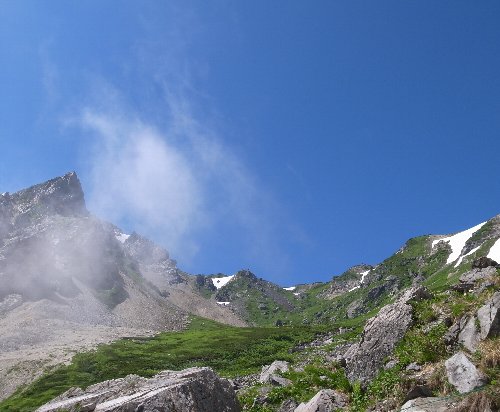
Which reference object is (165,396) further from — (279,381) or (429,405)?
(429,405)

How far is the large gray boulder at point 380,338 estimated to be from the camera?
22381mm

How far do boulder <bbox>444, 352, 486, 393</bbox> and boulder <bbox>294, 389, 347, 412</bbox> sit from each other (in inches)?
200

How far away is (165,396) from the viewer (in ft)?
62.6

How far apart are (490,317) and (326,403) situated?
27.6 feet

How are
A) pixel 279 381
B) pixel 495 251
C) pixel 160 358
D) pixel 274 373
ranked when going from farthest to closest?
pixel 495 251 < pixel 160 358 < pixel 274 373 < pixel 279 381

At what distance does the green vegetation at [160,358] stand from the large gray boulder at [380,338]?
2483 inches

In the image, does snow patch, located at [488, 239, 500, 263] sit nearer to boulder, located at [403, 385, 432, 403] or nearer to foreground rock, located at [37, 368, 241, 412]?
boulder, located at [403, 385, 432, 403]

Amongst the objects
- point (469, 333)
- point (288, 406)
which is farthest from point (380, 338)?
point (288, 406)

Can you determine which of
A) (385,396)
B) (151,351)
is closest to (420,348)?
(385,396)

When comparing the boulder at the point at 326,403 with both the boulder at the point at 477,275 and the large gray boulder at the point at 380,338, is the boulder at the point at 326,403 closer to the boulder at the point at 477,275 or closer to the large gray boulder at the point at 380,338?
the large gray boulder at the point at 380,338

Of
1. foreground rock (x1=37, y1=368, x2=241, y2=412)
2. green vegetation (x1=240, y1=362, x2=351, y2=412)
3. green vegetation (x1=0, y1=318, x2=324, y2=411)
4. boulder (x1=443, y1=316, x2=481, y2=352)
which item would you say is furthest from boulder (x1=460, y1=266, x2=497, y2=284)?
green vegetation (x1=0, y1=318, x2=324, y2=411)

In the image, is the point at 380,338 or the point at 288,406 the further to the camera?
the point at 380,338

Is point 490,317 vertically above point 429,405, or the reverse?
point 490,317

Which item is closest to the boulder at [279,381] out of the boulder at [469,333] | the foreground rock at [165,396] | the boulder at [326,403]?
the foreground rock at [165,396]
